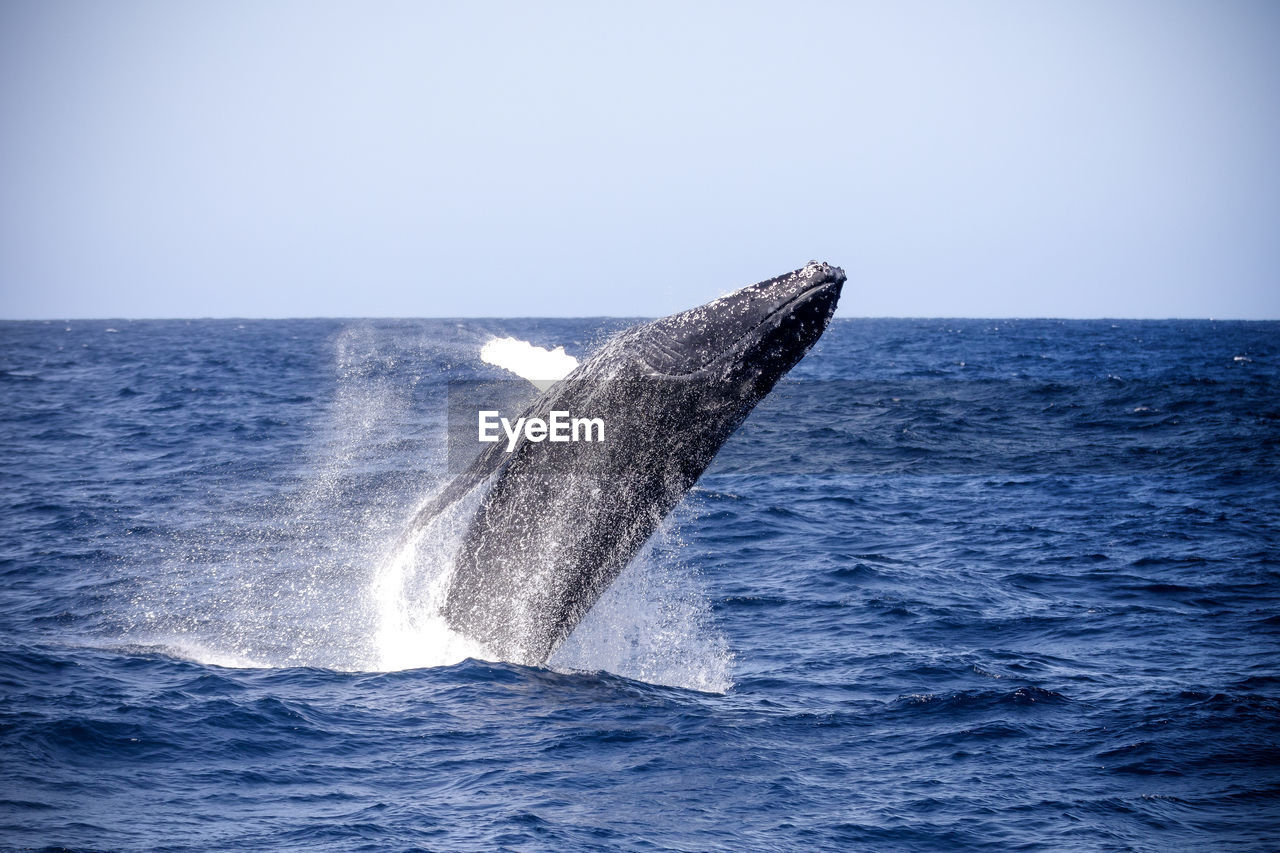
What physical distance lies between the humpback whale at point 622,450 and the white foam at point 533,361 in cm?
51

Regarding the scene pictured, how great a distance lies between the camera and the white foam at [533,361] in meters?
10.5

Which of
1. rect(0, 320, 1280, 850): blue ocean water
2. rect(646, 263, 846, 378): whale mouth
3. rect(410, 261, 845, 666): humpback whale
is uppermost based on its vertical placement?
rect(646, 263, 846, 378): whale mouth

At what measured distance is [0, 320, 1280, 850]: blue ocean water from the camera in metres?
8.23

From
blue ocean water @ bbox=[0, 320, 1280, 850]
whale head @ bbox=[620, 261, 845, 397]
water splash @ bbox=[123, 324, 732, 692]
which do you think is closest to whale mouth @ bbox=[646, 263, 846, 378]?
whale head @ bbox=[620, 261, 845, 397]

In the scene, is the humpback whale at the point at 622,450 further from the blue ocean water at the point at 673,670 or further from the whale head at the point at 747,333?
the blue ocean water at the point at 673,670

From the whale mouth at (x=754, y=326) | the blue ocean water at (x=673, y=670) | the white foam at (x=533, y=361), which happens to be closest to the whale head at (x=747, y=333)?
the whale mouth at (x=754, y=326)

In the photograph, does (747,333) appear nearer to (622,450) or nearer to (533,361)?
(622,450)

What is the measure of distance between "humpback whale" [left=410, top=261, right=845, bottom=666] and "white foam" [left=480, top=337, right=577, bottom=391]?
1.68ft

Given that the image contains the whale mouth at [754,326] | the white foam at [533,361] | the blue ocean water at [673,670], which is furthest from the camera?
the white foam at [533,361]

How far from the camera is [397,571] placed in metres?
11.1

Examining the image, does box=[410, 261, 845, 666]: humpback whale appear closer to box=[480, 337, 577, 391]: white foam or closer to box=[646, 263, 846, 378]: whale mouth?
box=[646, 263, 846, 378]: whale mouth

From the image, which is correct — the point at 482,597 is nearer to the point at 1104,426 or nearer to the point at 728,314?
the point at 728,314

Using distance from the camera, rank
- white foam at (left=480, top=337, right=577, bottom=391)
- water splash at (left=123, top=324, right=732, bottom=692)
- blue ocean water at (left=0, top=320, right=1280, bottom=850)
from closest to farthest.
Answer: blue ocean water at (left=0, top=320, right=1280, bottom=850)
white foam at (left=480, top=337, right=577, bottom=391)
water splash at (left=123, top=324, right=732, bottom=692)

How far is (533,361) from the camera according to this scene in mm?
10602
